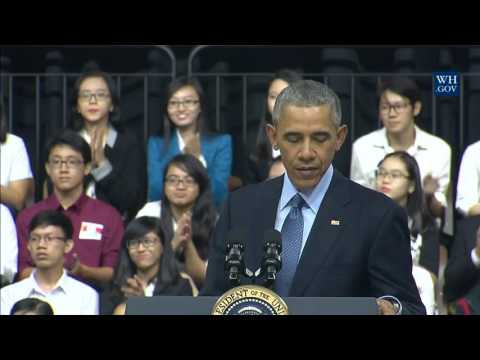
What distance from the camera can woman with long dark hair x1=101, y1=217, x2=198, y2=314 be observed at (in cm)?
916

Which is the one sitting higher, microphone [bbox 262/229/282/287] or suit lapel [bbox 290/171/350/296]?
suit lapel [bbox 290/171/350/296]

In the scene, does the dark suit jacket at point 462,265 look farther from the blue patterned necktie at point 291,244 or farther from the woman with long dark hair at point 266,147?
the blue patterned necktie at point 291,244

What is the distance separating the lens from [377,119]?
32.4 ft

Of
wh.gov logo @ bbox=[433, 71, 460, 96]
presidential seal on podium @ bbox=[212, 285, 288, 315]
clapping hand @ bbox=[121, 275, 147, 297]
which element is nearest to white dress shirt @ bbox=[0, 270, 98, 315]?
clapping hand @ bbox=[121, 275, 147, 297]

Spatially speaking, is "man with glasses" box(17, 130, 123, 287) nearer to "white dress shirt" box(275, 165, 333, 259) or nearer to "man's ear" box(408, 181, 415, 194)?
"man's ear" box(408, 181, 415, 194)

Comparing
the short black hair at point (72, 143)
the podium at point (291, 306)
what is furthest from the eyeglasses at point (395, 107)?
the podium at point (291, 306)

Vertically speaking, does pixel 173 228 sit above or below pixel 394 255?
above

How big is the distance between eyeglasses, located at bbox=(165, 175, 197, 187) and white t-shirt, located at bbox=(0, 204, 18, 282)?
1.04m

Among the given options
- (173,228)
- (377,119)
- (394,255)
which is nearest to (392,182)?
(377,119)
